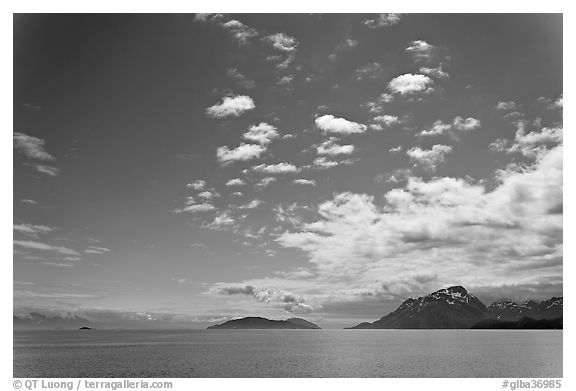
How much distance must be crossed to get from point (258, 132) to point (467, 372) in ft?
166
